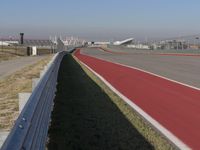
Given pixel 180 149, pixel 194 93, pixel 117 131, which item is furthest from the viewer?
pixel 194 93

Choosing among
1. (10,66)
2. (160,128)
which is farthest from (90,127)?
(10,66)

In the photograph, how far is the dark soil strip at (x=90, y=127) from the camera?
7426 millimetres

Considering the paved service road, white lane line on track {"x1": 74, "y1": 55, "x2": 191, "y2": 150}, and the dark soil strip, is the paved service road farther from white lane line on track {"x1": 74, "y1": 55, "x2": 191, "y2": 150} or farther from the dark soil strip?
white lane line on track {"x1": 74, "y1": 55, "x2": 191, "y2": 150}

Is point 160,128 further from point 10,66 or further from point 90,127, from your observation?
point 10,66

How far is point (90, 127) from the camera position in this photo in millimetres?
8883

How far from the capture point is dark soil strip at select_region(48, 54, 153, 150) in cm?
743

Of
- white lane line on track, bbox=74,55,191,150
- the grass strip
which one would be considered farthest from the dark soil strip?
white lane line on track, bbox=74,55,191,150

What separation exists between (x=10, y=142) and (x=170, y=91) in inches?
457

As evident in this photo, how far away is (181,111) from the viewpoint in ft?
35.2

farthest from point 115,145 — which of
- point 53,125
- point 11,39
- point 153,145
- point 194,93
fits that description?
point 11,39

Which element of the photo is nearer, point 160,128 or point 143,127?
point 160,128

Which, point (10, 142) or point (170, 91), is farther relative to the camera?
point (170, 91)

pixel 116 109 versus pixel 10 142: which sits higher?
pixel 10 142

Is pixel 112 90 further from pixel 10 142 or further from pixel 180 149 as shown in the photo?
pixel 10 142
